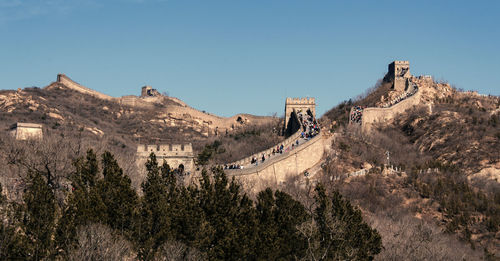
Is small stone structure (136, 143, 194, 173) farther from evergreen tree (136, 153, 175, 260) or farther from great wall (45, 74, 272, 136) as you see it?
great wall (45, 74, 272, 136)

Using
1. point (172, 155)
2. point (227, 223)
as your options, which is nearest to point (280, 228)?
point (227, 223)

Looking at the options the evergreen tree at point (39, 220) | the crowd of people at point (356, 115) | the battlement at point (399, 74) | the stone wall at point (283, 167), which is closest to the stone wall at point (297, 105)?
the crowd of people at point (356, 115)

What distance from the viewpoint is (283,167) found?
59.9m

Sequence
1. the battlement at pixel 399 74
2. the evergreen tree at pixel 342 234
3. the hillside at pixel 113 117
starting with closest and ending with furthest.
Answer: the evergreen tree at pixel 342 234
the battlement at pixel 399 74
the hillside at pixel 113 117

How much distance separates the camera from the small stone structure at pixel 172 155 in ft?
190

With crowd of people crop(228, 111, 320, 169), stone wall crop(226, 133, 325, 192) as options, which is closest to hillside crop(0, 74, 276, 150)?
crowd of people crop(228, 111, 320, 169)

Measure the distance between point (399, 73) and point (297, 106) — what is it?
58.5ft

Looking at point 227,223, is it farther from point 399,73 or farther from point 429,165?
point 399,73

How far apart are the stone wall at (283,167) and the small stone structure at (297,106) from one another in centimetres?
1864

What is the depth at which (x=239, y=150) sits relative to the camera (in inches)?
3061

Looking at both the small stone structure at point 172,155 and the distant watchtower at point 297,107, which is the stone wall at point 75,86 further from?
Result: the small stone structure at point 172,155

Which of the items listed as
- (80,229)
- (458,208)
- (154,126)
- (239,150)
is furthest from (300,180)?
(154,126)

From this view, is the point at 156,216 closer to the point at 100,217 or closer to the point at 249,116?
the point at 100,217

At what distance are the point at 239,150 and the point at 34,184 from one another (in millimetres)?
46090
